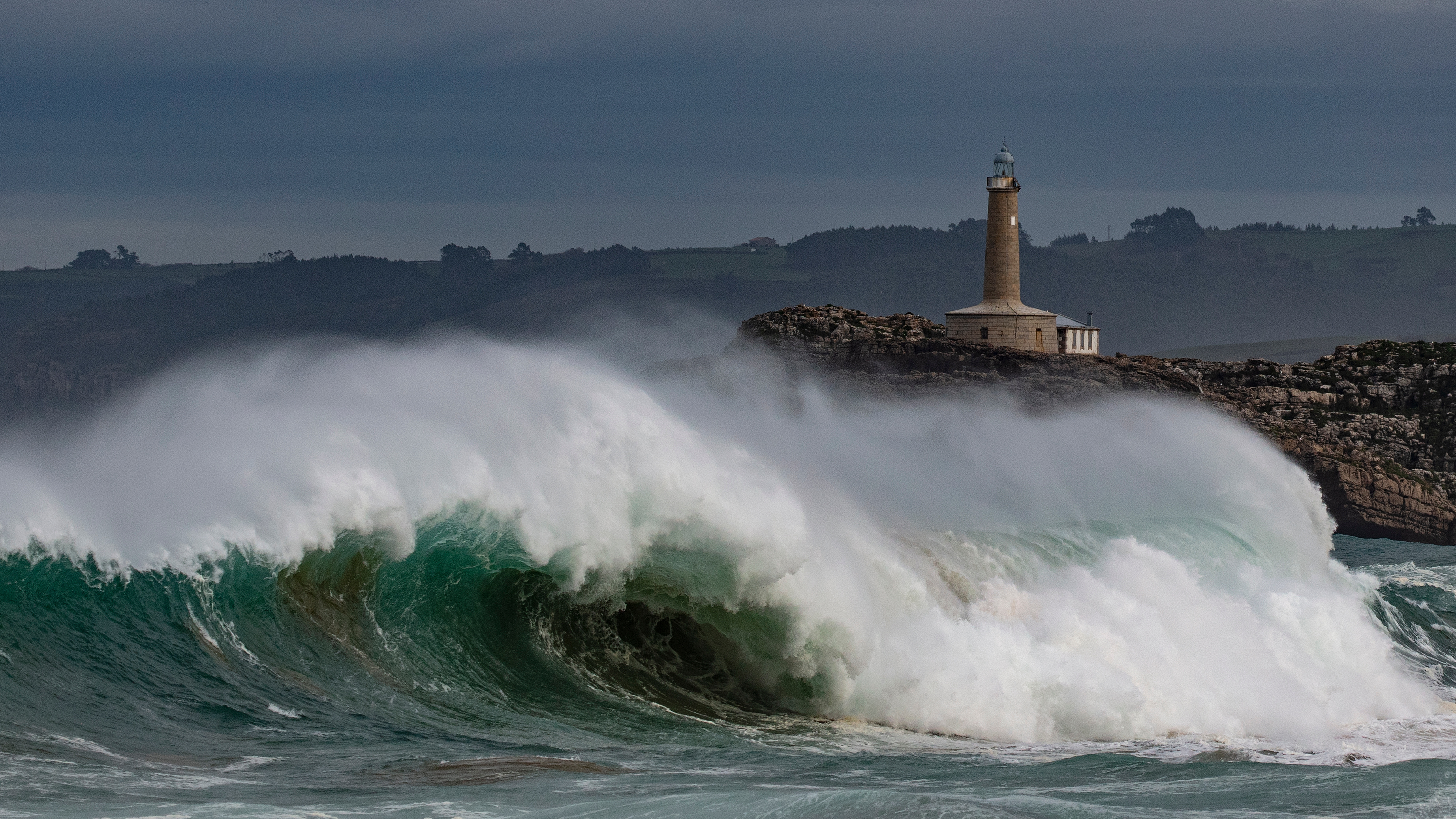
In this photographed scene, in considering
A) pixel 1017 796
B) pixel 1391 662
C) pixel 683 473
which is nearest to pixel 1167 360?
pixel 1391 662

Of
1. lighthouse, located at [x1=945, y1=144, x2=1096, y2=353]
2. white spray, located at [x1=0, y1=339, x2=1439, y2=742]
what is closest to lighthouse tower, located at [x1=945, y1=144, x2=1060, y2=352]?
lighthouse, located at [x1=945, y1=144, x2=1096, y2=353]

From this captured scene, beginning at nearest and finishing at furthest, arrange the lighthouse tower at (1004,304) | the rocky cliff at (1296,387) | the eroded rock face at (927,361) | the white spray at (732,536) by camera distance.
A: 1. the white spray at (732,536)
2. the rocky cliff at (1296,387)
3. the eroded rock face at (927,361)
4. the lighthouse tower at (1004,304)

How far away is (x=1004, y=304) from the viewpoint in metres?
77.0

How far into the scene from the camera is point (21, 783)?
13242 millimetres

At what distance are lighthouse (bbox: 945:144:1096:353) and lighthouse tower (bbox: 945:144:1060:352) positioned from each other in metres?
0.02

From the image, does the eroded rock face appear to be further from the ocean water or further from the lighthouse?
the ocean water

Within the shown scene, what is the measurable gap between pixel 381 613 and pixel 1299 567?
54.3ft

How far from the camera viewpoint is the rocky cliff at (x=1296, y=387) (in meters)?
59.0

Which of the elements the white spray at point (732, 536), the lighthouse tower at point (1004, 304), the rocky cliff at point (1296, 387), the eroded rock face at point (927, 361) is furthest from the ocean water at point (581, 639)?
the lighthouse tower at point (1004, 304)

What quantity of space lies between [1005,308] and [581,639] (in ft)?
194

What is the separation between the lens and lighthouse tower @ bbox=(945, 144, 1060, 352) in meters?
76.0

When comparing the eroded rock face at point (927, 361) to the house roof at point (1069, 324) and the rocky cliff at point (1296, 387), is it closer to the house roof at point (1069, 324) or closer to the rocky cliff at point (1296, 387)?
the rocky cliff at point (1296, 387)

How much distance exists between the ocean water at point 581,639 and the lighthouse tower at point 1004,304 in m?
50.1

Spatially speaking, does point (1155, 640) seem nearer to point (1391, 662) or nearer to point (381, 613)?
point (1391, 662)
